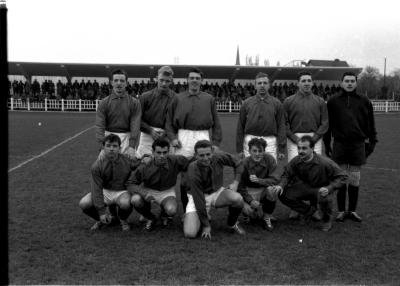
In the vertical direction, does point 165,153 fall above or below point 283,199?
above

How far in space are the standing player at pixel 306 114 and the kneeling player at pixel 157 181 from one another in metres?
1.52

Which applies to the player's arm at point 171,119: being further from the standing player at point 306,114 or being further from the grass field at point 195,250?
the standing player at point 306,114

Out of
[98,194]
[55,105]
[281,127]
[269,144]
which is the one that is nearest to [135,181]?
[98,194]

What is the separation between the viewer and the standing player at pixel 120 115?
17.8 ft

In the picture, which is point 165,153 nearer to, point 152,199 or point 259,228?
point 152,199

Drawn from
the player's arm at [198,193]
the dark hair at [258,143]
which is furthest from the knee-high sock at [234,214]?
the dark hair at [258,143]

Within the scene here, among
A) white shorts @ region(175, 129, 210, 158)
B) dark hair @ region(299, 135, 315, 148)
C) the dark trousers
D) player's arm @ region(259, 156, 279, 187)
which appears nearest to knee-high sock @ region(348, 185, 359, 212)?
the dark trousers

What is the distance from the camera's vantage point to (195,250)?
4.37 metres

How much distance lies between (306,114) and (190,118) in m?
1.46

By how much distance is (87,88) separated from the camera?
34.8 meters

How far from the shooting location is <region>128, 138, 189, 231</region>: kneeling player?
5105 millimetres

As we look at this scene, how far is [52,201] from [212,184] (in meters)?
2.57

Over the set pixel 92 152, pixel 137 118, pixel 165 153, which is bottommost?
pixel 92 152

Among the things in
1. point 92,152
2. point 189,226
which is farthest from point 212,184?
point 92,152
